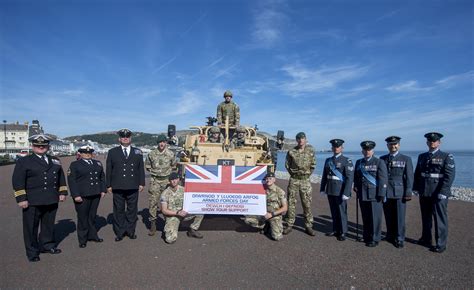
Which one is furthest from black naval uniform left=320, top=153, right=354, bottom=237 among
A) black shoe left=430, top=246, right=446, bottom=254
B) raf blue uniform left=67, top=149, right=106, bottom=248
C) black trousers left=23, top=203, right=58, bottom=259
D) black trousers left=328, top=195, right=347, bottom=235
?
black trousers left=23, top=203, right=58, bottom=259

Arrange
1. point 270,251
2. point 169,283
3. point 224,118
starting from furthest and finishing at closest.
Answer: point 224,118
point 270,251
point 169,283

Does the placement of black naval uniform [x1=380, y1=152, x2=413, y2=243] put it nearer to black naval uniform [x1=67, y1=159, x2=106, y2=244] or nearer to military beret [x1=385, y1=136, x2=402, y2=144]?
military beret [x1=385, y1=136, x2=402, y2=144]

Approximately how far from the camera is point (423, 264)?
4.67m

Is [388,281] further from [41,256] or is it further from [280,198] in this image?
[41,256]

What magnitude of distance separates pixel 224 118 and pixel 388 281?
282 inches

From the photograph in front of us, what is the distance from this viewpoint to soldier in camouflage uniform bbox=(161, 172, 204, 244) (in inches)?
230

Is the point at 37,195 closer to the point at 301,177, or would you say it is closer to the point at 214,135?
the point at 301,177

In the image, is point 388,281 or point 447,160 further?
point 447,160

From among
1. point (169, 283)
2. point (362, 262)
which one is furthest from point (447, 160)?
point (169, 283)

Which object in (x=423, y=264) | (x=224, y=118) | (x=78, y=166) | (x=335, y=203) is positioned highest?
(x=224, y=118)

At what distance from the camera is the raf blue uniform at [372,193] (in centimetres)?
558

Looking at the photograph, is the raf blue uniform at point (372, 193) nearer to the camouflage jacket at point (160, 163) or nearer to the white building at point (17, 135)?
the camouflage jacket at point (160, 163)

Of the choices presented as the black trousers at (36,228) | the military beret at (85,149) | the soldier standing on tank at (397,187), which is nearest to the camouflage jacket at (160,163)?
the military beret at (85,149)

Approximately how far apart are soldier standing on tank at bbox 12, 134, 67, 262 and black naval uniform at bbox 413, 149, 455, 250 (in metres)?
6.62
